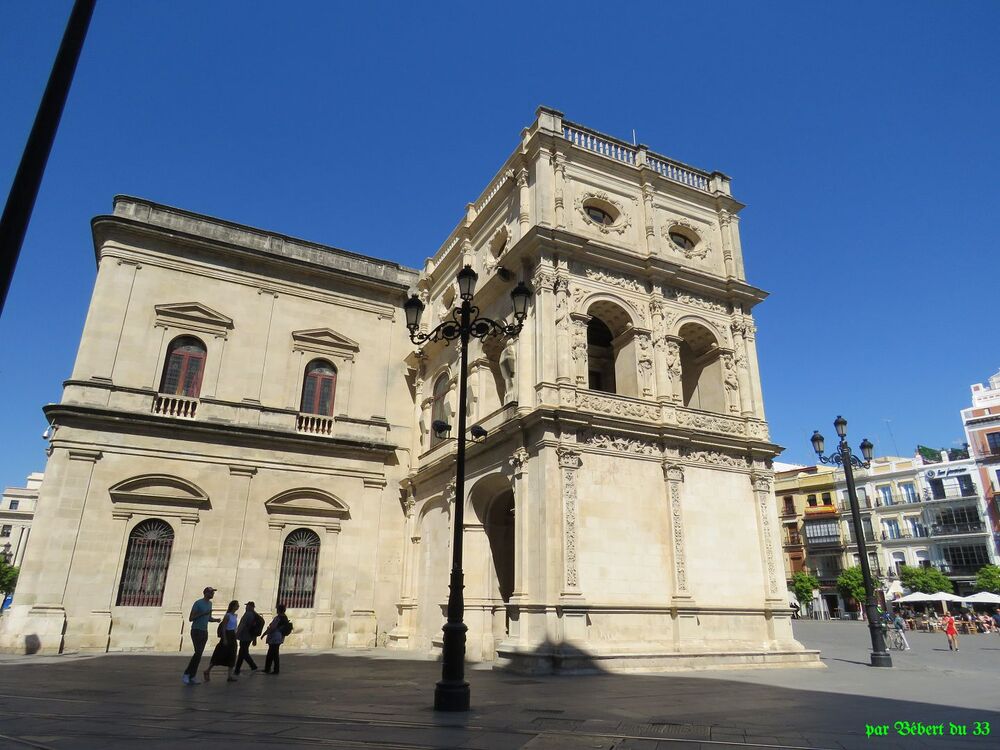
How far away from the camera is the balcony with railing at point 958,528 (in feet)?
155

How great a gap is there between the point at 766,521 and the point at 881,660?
415cm

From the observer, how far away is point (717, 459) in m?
17.7

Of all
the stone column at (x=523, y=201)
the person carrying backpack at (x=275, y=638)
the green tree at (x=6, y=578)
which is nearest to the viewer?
the person carrying backpack at (x=275, y=638)

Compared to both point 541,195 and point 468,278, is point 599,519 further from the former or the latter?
point 541,195

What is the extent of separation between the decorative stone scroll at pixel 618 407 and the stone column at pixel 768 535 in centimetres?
383

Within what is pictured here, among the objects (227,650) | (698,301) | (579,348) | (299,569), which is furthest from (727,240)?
(227,650)

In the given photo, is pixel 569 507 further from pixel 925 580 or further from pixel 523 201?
pixel 925 580

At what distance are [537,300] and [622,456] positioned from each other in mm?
4814

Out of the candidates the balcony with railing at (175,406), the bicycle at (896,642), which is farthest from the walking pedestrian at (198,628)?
the bicycle at (896,642)

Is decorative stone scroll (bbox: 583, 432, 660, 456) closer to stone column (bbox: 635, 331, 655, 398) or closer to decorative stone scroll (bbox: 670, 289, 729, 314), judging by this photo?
stone column (bbox: 635, 331, 655, 398)

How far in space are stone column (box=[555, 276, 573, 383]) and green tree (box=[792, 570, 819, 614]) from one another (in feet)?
155

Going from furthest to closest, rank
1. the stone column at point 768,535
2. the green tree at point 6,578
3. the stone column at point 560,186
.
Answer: the green tree at point 6,578 < the stone column at point 560,186 < the stone column at point 768,535

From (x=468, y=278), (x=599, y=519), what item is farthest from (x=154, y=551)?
(x=468, y=278)

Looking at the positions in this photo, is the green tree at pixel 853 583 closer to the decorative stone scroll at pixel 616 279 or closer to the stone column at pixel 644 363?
the stone column at pixel 644 363
